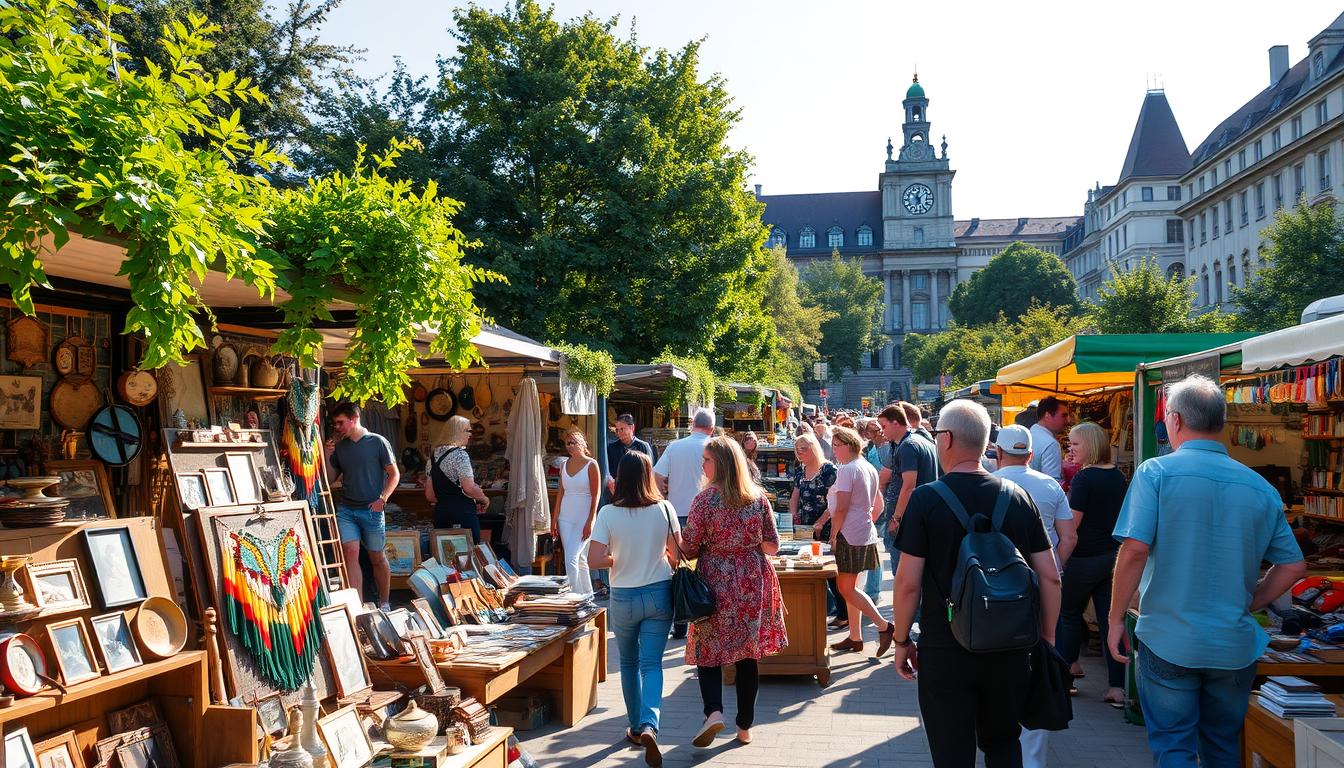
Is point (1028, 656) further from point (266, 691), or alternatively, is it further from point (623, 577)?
point (266, 691)

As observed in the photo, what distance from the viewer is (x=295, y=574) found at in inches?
180

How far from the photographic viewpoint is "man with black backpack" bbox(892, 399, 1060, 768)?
3352 millimetres

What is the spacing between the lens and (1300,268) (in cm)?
2795

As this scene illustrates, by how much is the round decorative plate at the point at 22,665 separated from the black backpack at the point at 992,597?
295 centimetres

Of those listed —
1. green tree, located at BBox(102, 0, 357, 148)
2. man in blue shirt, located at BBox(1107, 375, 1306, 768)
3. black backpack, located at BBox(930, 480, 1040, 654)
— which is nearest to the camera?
black backpack, located at BBox(930, 480, 1040, 654)

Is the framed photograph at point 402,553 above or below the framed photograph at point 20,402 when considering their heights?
below

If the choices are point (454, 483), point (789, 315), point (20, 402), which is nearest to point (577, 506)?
point (454, 483)

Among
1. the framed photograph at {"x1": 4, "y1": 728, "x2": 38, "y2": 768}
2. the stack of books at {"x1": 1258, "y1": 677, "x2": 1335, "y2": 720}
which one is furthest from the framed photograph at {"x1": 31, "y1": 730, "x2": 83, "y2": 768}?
the stack of books at {"x1": 1258, "y1": 677, "x2": 1335, "y2": 720}

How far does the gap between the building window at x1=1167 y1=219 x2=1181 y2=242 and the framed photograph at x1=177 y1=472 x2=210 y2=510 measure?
74.0 meters

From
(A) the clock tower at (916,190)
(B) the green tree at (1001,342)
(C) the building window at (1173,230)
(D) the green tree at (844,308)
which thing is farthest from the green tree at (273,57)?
(A) the clock tower at (916,190)

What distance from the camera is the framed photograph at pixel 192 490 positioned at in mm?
4355

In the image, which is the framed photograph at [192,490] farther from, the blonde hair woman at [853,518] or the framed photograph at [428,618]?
the blonde hair woman at [853,518]

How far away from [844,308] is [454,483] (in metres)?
60.9

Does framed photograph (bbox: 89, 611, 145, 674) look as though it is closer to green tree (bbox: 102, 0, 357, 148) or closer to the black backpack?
the black backpack
